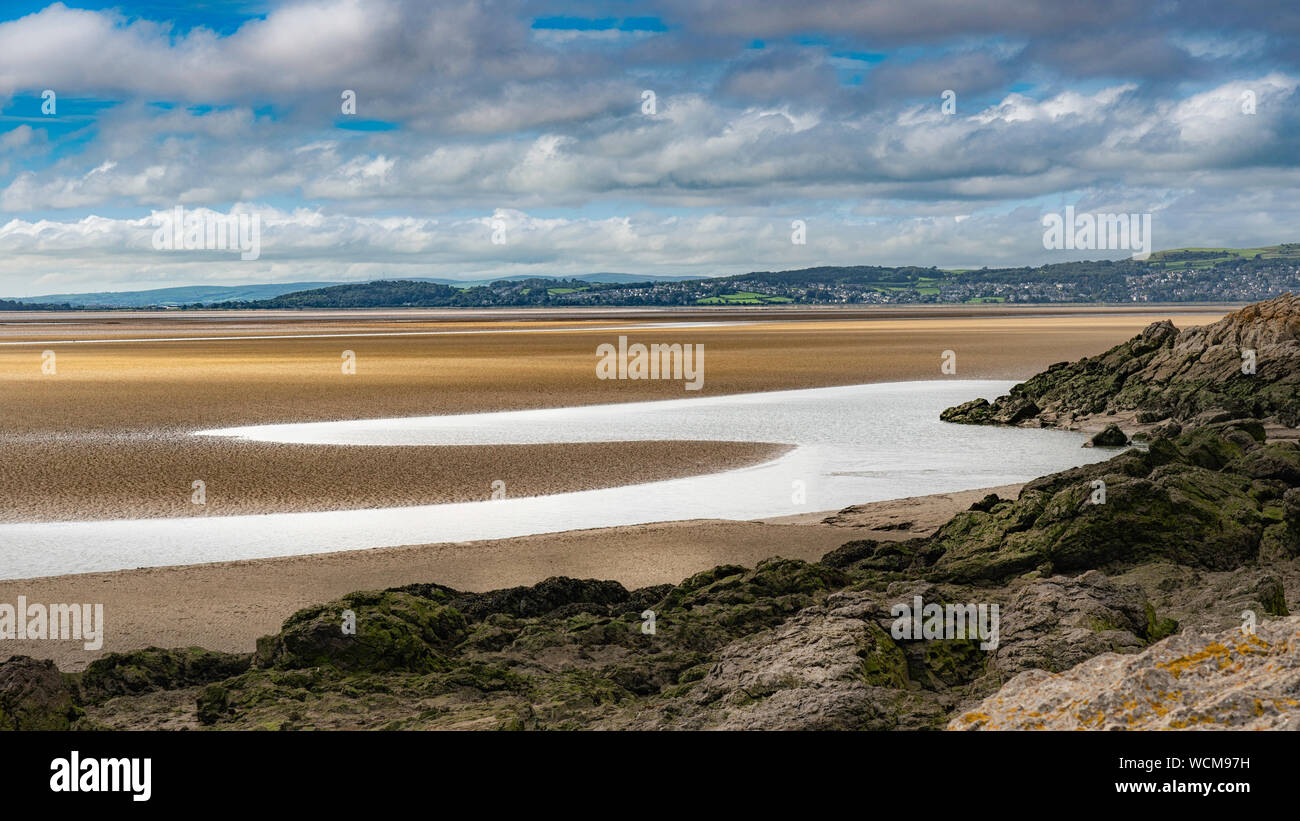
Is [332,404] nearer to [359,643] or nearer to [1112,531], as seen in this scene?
[359,643]

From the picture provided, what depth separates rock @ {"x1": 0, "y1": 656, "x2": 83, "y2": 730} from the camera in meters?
6.50

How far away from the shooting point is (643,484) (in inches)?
779

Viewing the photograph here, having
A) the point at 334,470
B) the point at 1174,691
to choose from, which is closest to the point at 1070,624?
the point at 1174,691

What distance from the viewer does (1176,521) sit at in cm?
1055


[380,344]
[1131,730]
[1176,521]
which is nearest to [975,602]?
[1176,521]

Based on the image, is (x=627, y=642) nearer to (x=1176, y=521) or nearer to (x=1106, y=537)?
(x=1106, y=537)

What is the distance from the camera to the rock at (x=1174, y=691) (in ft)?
14.5

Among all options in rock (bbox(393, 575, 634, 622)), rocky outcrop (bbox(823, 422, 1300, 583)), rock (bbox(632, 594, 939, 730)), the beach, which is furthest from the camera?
the beach

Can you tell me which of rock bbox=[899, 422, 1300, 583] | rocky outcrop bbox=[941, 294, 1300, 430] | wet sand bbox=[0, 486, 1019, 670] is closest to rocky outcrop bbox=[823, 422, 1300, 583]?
rock bbox=[899, 422, 1300, 583]

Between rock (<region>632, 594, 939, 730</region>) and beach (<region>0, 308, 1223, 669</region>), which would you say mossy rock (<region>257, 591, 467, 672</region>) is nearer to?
beach (<region>0, 308, 1223, 669</region>)

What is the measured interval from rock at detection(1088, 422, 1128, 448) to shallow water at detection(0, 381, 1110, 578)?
21.2 inches

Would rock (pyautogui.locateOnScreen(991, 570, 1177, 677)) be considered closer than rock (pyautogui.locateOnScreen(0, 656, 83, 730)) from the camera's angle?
No

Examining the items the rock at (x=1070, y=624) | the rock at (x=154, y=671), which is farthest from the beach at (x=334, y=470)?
the rock at (x=1070, y=624)
